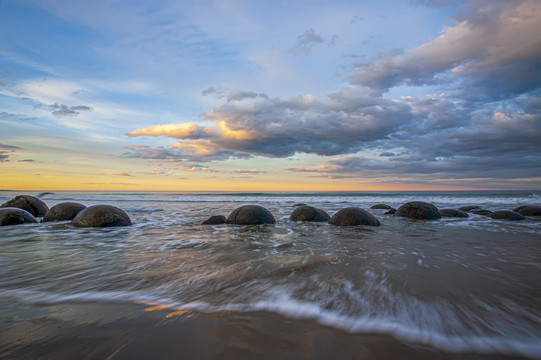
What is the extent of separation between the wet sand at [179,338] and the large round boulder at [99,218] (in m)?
5.71

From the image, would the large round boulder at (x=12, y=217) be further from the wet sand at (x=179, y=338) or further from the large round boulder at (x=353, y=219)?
the large round boulder at (x=353, y=219)

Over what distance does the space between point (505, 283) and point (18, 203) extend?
48.7ft

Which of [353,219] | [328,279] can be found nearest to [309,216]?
[353,219]

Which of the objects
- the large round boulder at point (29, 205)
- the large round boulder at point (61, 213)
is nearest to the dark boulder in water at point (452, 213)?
the large round boulder at point (61, 213)

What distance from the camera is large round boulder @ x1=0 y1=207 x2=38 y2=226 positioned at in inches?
303

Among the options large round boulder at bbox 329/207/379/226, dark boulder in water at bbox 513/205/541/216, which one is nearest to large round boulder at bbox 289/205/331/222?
large round boulder at bbox 329/207/379/226

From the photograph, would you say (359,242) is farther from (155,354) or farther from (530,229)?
(530,229)

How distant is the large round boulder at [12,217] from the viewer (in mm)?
7699

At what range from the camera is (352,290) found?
9.00 feet

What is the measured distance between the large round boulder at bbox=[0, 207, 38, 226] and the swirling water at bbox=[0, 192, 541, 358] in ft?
8.80

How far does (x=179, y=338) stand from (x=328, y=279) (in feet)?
6.08

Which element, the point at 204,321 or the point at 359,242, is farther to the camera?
the point at 359,242

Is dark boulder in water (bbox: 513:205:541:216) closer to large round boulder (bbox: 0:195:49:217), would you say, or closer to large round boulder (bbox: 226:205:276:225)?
large round boulder (bbox: 226:205:276:225)

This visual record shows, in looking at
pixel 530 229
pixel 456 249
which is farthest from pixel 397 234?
pixel 530 229
